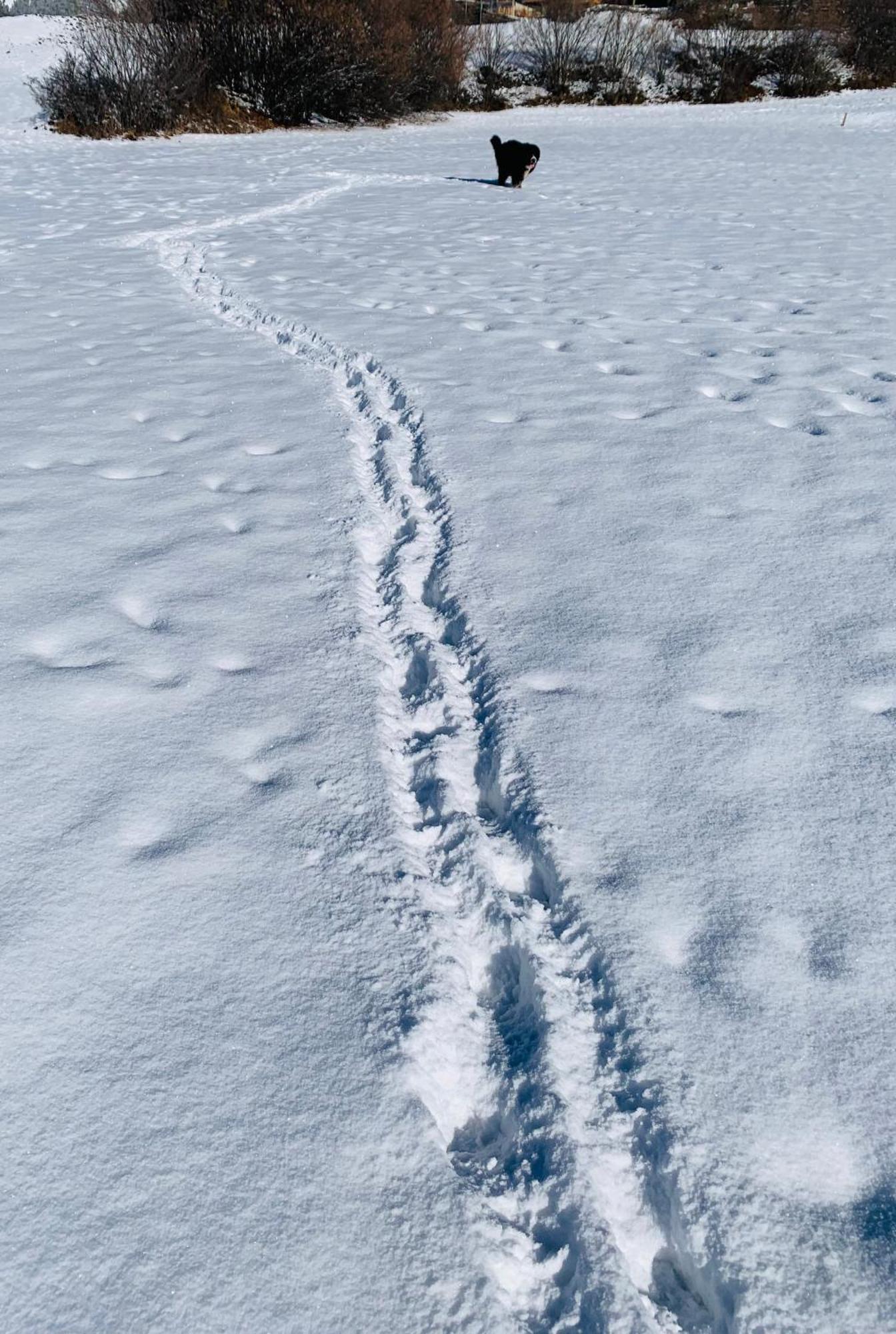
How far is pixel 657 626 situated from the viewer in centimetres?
263

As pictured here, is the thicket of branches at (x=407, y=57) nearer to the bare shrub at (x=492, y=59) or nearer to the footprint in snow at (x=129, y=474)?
the bare shrub at (x=492, y=59)

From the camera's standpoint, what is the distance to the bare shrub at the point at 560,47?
87.8 ft

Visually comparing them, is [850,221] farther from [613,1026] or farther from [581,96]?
[581,96]

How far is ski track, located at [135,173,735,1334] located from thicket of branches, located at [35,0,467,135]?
18358 millimetres

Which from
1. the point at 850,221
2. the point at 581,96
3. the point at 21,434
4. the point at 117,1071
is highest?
the point at 581,96

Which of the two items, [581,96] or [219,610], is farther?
[581,96]

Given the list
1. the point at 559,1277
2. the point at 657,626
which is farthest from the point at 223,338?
the point at 559,1277

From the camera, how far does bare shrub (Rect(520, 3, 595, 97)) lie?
26766 millimetres

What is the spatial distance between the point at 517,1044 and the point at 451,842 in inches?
19.0

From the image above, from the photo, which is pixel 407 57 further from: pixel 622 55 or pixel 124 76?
pixel 622 55

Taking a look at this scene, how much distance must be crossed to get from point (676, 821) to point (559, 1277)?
917 millimetres

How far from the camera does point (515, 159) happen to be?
436 inches

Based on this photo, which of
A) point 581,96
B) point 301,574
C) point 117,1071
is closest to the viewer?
point 117,1071

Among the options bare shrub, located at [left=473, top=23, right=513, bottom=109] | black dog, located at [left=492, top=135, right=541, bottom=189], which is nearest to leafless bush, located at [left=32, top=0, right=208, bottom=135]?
black dog, located at [left=492, top=135, right=541, bottom=189]
